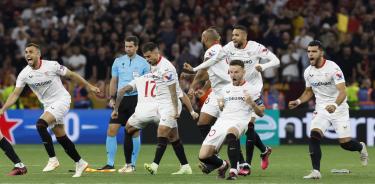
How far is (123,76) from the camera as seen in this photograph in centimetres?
1716

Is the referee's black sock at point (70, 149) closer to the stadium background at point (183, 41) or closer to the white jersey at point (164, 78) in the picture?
the white jersey at point (164, 78)

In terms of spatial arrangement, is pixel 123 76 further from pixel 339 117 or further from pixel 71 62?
pixel 71 62

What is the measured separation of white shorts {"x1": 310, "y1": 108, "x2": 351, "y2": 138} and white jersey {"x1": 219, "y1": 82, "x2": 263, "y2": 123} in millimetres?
1153

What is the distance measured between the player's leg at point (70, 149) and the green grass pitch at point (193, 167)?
181mm

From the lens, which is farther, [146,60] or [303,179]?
[146,60]

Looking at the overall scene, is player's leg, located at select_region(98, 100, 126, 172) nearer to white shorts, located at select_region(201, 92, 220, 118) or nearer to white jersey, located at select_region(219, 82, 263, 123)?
white shorts, located at select_region(201, 92, 220, 118)

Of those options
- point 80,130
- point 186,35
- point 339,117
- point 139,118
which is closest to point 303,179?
point 339,117

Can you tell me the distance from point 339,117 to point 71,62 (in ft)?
45.5

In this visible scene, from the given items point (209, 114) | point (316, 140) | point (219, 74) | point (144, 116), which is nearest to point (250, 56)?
point (219, 74)

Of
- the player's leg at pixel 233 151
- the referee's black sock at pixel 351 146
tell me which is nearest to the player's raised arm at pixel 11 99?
the player's leg at pixel 233 151

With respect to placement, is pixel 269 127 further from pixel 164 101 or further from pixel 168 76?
pixel 168 76

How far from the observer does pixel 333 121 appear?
51.4 feet

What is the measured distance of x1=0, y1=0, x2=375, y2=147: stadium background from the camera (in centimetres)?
2577

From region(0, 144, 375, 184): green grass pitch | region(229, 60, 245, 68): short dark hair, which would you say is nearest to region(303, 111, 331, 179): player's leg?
region(0, 144, 375, 184): green grass pitch
